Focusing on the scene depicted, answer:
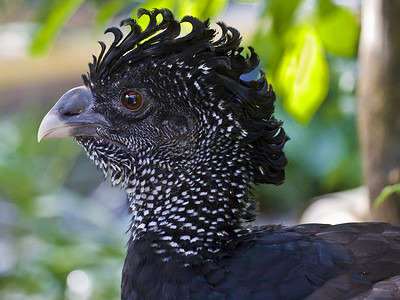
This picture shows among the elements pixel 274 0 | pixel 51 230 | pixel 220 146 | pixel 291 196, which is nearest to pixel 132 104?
pixel 220 146

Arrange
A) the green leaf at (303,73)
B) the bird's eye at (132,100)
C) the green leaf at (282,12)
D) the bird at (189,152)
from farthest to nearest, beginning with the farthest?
the green leaf at (303,73), the green leaf at (282,12), the bird's eye at (132,100), the bird at (189,152)

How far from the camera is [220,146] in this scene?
2104mm

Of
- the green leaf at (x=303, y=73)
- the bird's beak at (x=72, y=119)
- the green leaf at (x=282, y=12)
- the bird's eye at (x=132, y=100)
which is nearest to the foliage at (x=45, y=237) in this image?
the green leaf at (x=303, y=73)

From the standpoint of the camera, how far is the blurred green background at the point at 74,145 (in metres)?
2.62

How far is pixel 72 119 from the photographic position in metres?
2.21

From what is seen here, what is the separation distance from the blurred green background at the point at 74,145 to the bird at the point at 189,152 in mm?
302

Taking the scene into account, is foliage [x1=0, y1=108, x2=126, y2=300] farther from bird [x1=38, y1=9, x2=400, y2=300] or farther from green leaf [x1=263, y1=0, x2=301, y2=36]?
green leaf [x1=263, y1=0, x2=301, y2=36]

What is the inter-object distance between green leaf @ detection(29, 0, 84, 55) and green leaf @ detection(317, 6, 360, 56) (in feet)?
3.19

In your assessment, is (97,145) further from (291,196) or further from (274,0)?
(291,196)

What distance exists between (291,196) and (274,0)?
4742mm

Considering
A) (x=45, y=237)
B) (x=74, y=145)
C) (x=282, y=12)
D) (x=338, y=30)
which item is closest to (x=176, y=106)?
(x=282, y=12)

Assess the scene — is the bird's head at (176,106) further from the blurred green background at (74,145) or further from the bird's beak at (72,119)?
the blurred green background at (74,145)

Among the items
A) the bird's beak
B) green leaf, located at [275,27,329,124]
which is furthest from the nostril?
green leaf, located at [275,27,329,124]

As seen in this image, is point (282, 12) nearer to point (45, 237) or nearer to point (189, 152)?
point (189, 152)
